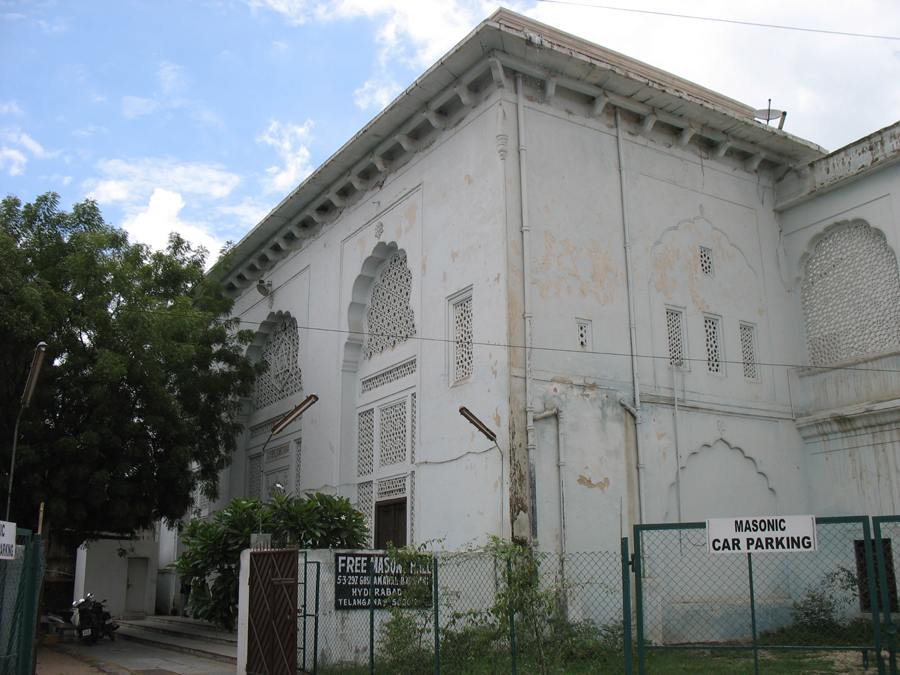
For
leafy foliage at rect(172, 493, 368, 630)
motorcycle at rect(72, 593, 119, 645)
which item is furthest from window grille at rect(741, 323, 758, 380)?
motorcycle at rect(72, 593, 119, 645)

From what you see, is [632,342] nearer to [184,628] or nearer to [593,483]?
[593,483]

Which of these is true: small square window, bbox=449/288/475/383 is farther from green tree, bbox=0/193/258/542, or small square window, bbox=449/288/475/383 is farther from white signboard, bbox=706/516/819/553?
white signboard, bbox=706/516/819/553

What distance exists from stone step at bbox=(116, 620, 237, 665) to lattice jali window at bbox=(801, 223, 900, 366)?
9.99 m

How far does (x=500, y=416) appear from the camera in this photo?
10.2 metres

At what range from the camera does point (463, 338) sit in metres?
11.5

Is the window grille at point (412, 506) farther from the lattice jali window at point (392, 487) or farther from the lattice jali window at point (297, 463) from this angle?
the lattice jali window at point (297, 463)

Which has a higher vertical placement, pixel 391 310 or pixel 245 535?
pixel 391 310

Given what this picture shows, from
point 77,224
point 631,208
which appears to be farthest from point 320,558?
point 77,224

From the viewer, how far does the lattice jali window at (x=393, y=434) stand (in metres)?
12.8

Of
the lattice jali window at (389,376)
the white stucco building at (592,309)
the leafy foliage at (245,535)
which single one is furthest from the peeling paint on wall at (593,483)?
the lattice jali window at (389,376)

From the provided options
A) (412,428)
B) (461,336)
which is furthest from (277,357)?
(461,336)

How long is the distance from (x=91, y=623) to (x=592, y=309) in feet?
32.5

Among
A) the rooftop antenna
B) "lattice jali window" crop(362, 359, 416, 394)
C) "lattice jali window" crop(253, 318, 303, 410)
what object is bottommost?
"lattice jali window" crop(362, 359, 416, 394)

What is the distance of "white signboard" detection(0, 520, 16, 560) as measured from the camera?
5.96 metres
